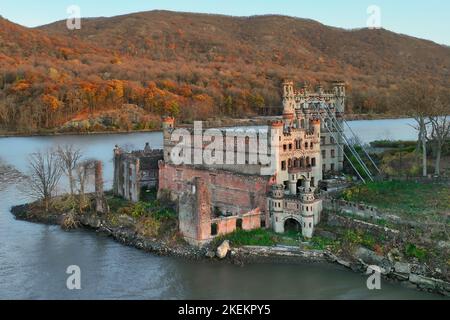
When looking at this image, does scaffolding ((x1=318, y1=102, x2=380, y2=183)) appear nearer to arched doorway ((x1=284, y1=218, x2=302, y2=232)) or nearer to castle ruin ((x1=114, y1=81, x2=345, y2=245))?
castle ruin ((x1=114, y1=81, x2=345, y2=245))

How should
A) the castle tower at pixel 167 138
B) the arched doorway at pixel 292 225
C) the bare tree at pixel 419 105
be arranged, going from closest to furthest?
the arched doorway at pixel 292 225, the bare tree at pixel 419 105, the castle tower at pixel 167 138

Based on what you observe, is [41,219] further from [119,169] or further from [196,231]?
[196,231]

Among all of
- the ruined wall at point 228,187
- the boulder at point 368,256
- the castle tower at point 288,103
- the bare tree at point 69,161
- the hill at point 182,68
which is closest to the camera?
the boulder at point 368,256

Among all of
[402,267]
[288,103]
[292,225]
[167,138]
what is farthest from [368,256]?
[167,138]

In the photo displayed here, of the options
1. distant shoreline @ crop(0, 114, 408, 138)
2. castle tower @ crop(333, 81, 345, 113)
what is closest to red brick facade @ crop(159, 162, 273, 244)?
castle tower @ crop(333, 81, 345, 113)

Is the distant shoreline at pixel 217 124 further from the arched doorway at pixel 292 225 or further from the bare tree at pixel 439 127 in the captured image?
the arched doorway at pixel 292 225

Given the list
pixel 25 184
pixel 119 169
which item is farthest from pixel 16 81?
pixel 119 169

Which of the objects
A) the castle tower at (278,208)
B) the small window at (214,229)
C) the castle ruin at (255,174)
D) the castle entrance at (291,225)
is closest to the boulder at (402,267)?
the castle ruin at (255,174)
